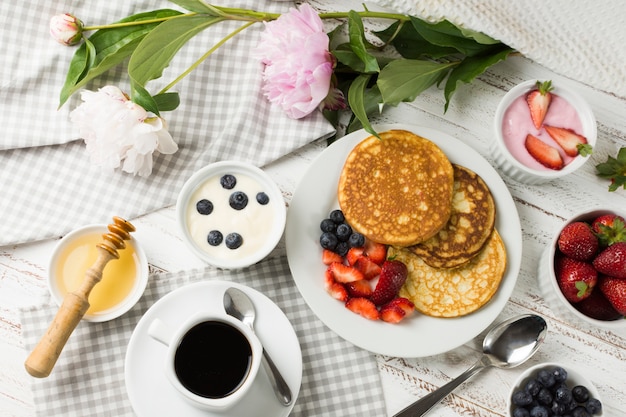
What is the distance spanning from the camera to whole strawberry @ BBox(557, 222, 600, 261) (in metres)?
1.58

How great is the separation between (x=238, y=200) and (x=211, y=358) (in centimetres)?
35

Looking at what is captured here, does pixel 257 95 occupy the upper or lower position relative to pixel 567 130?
lower

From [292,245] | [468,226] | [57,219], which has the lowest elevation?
[57,219]

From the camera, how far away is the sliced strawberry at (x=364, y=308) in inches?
63.2

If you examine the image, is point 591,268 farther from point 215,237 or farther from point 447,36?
point 215,237

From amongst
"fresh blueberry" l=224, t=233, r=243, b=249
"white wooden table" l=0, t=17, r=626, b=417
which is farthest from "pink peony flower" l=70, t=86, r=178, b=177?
"fresh blueberry" l=224, t=233, r=243, b=249

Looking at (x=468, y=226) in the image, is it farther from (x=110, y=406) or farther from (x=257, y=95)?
(x=110, y=406)

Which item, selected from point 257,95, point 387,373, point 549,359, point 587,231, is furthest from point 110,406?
point 587,231

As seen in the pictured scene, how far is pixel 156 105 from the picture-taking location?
1567 mm

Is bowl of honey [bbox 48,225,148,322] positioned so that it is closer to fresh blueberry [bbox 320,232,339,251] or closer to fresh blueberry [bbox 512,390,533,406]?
fresh blueberry [bbox 320,232,339,251]

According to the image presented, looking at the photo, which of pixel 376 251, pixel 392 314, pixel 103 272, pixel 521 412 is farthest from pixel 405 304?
pixel 103 272

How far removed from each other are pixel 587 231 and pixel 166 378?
0.98 meters

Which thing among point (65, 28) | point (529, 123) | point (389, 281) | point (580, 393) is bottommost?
point (580, 393)

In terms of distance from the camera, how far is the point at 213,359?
143cm
